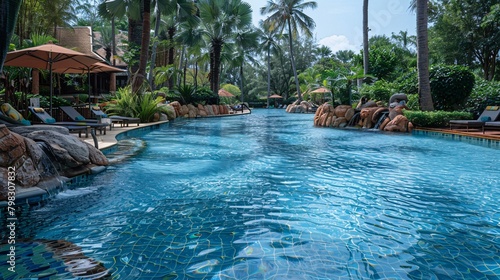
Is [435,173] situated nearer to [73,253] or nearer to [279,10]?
[73,253]

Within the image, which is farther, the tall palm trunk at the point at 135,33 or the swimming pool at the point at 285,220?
the tall palm trunk at the point at 135,33

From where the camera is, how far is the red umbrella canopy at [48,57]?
924 cm

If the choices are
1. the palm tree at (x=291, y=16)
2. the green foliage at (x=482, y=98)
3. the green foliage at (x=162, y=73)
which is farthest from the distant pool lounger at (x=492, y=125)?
the palm tree at (x=291, y=16)

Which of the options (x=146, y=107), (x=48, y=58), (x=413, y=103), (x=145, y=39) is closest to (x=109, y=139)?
(x=48, y=58)

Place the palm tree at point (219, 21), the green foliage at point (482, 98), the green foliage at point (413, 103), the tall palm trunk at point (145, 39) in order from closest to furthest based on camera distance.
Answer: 1. the green foliage at point (482, 98)
2. the tall palm trunk at point (145, 39)
3. the green foliage at point (413, 103)
4. the palm tree at point (219, 21)

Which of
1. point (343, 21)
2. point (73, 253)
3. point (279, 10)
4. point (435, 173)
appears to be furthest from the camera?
point (279, 10)

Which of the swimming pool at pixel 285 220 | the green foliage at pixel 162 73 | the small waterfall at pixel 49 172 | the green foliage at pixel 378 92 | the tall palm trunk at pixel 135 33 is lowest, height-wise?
the swimming pool at pixel 285 220

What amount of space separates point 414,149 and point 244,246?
7973 mm

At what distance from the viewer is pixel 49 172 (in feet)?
17.2

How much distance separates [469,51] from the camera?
28.8 metres

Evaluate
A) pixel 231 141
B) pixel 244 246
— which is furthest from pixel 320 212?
pixel 231 141

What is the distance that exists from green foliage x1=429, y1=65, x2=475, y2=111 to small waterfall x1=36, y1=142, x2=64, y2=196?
1573cm

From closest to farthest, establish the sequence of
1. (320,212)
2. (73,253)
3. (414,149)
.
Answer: (73,253) < (320,212) < (414,149)

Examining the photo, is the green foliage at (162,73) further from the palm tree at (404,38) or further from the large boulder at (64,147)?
the palm tree at (404,38)
